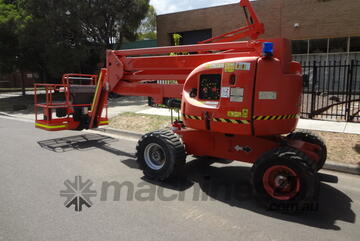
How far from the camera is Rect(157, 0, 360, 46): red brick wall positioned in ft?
59.6

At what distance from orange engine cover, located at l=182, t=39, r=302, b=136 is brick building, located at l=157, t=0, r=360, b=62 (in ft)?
49.3

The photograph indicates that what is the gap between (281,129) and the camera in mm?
4543

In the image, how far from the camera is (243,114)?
4484 millimetres

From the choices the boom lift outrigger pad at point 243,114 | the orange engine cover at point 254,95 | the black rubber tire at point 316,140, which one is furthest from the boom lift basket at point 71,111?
the black rubber tire at point 316,140

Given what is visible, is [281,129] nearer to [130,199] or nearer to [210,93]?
[210,93]

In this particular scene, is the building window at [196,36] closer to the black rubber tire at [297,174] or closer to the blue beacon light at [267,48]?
the blue beacon light at [267,48]

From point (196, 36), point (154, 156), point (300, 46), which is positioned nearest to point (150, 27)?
point (196, 36)

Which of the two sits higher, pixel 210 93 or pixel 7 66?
pixel 7 66

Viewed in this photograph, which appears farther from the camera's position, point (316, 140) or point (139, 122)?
point (139, 122)

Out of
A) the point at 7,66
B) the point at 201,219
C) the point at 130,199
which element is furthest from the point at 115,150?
the point at 7,66

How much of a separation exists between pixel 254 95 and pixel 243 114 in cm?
33

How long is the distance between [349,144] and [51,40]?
18306 millimetres

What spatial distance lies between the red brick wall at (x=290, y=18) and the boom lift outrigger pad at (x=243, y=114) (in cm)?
1463

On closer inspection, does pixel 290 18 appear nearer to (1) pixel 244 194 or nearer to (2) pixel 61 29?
(2) pixel 61 29
